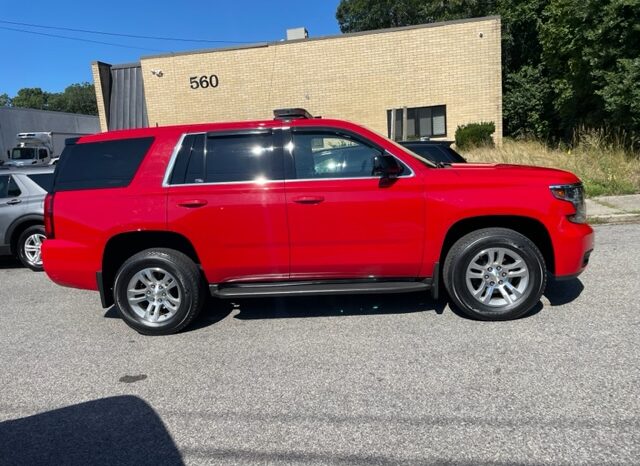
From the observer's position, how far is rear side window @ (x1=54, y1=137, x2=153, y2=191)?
4691mm

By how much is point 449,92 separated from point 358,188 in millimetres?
15896

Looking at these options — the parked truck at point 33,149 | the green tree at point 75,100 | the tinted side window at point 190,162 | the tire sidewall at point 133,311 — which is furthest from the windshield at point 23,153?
the green tree at point 75,100

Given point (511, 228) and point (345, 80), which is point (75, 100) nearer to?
point (345, 80)

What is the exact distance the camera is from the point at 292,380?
12.2 feet

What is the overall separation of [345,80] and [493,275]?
16187mm

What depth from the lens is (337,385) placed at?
3.58 metres

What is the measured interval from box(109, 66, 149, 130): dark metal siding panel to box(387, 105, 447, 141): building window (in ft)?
34.4

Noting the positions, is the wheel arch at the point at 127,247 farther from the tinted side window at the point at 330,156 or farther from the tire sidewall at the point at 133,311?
the tinted side window at the point at 330,156

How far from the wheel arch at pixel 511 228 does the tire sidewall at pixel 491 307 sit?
8.9 inches

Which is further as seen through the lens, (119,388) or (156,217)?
(156,217)

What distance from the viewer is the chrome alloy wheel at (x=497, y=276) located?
4.47m

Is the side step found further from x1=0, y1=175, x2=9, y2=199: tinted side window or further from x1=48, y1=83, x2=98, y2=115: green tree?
x1=48, y1=83, x2=98, y2=115: green tree

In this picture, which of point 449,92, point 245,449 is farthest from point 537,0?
point 245,449

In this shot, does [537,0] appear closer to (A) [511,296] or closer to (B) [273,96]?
(B) [273,96]
